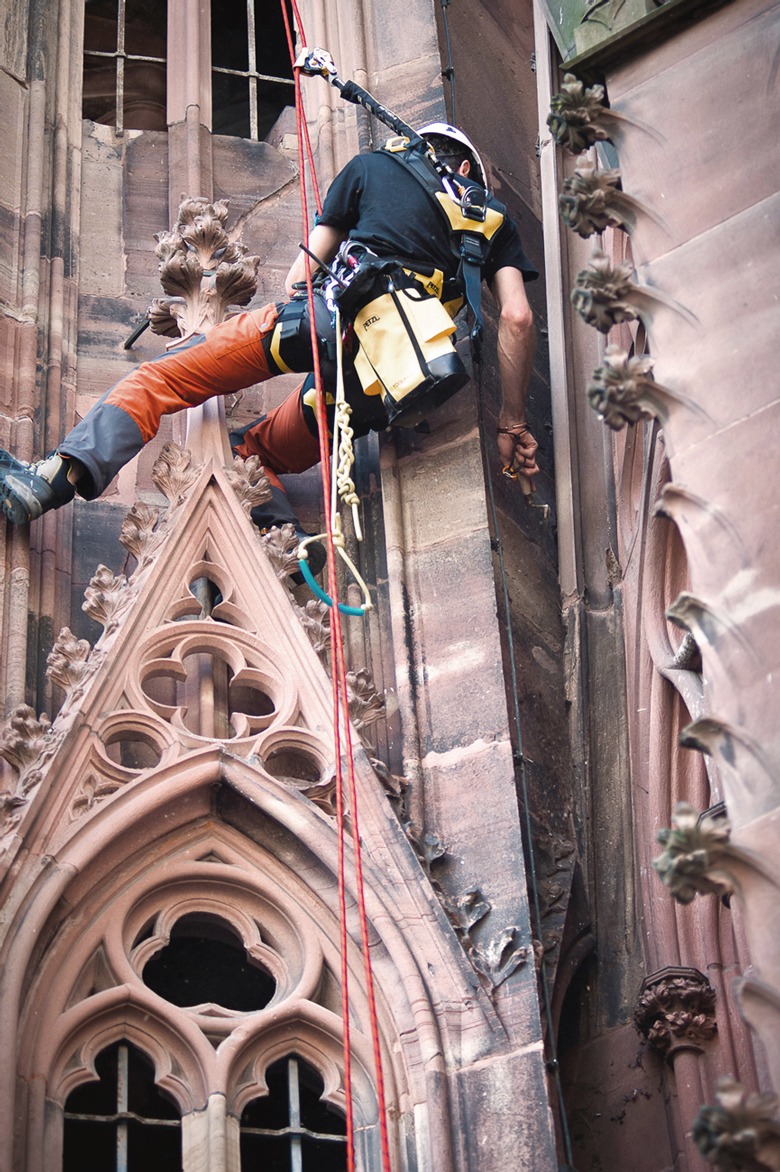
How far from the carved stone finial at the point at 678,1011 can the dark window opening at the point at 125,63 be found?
547cm

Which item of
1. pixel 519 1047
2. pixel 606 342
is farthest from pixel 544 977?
pixel 606 342

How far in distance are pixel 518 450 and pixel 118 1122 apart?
3396mm

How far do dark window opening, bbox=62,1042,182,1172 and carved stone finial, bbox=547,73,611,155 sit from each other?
333 centimetres

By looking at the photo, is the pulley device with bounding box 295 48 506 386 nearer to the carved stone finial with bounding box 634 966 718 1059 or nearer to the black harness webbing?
the black harness webbing

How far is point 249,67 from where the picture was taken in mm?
14680

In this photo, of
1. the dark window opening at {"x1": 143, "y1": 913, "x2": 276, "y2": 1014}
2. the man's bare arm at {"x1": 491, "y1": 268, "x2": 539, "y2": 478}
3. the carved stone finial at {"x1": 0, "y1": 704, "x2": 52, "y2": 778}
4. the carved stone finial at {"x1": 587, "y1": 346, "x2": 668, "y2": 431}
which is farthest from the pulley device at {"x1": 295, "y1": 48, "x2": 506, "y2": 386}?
the carved stone finial at {"x1": 587, "y1": 346, "x2": 668, "y2": 431}

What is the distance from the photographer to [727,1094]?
7.68 metres

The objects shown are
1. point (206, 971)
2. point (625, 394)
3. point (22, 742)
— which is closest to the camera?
point (625, 394)

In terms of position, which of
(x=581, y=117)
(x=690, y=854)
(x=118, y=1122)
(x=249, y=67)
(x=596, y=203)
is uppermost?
(x=249, y=67)

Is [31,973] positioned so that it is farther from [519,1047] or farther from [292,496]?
[292,496]

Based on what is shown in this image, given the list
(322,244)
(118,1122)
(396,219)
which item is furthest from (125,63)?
(118,1122)

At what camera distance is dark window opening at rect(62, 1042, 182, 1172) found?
10117mm

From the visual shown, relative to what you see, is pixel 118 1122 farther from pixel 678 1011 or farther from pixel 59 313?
pixel 59 313

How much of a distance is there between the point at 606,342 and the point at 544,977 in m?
3.28
